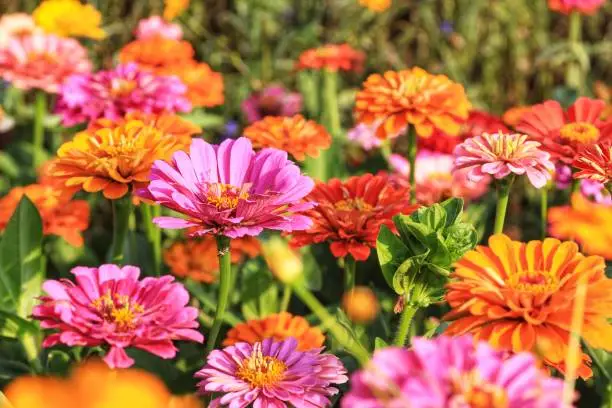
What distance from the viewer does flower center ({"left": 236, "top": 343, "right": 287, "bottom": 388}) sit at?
0.95 metres

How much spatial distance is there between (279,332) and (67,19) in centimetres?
109

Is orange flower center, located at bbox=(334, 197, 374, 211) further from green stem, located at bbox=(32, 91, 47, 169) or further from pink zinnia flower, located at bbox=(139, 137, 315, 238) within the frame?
green stem, located at bbox=(32, 91, 47, 169)

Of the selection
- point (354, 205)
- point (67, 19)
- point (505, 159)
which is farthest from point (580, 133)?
point (67, 19)

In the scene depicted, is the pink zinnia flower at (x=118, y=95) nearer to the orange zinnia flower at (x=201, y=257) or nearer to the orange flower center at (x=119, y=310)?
the orange zinnia flower at (x=201, y=257)

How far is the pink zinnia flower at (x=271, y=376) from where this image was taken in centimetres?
93

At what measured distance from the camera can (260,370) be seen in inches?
37.9

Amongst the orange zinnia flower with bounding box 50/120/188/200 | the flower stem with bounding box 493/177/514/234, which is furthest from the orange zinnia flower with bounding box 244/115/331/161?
the flower stem with bounding box 493/177/514/234

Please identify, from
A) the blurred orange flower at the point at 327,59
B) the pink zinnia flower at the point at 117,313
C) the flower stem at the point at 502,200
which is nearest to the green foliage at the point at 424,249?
the flower stem at the point at 502,200

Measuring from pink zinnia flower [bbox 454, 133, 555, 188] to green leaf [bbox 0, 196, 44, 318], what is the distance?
0.57m

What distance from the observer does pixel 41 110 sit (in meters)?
1.76

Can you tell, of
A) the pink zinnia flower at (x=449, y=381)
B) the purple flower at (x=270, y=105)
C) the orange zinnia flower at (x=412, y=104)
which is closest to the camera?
the pink zinnia flower at (x=449, y=381)

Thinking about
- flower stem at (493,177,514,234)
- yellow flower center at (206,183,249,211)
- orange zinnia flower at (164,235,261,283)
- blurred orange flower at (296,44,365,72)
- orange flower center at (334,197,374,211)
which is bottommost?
orange zinnia flower at (164,235,261,283)

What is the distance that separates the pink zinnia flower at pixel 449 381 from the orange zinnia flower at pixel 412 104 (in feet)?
2.45

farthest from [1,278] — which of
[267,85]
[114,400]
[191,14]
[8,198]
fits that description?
[191,14]
